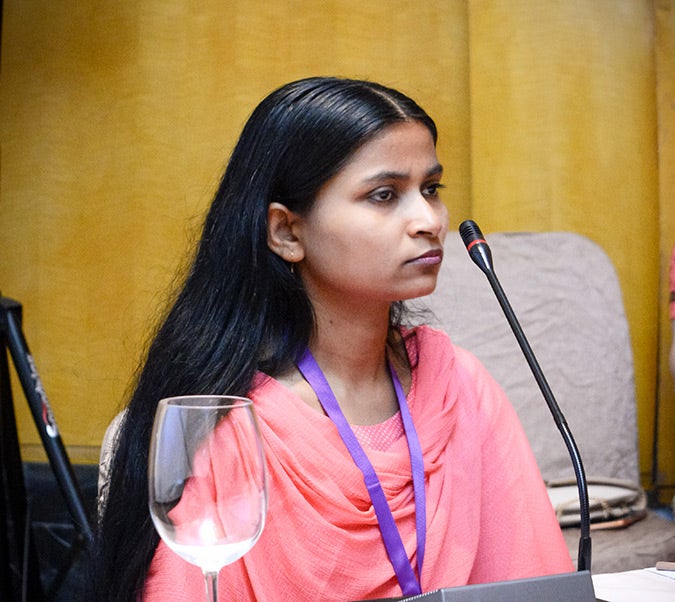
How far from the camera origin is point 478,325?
2.19 metres

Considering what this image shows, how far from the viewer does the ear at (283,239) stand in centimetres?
122

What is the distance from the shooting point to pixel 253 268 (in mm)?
1201

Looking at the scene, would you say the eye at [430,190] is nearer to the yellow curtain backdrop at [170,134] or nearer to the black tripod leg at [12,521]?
the black tripod leg at [12,521]

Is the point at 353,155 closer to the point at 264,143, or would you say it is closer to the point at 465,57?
the point at 264,143

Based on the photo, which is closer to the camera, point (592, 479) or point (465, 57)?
point (592, 479)

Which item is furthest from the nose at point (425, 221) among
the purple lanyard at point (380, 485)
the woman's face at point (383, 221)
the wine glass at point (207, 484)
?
the wine glass at point (207, 484)

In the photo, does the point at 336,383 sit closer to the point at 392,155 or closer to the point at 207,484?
the point at 392,155

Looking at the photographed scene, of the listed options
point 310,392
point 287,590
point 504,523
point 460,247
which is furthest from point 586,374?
point 287,590

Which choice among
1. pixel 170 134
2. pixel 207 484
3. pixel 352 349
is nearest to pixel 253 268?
pixel 352 349

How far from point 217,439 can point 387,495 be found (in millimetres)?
582

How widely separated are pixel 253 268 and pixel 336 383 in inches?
8.0

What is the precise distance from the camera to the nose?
3.56 ft

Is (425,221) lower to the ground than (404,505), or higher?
higher

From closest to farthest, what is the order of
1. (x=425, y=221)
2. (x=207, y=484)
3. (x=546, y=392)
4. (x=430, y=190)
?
(x=207, y=484)
(x=546, y=392)
(x=425, y=221)
(x=430, y=190)
